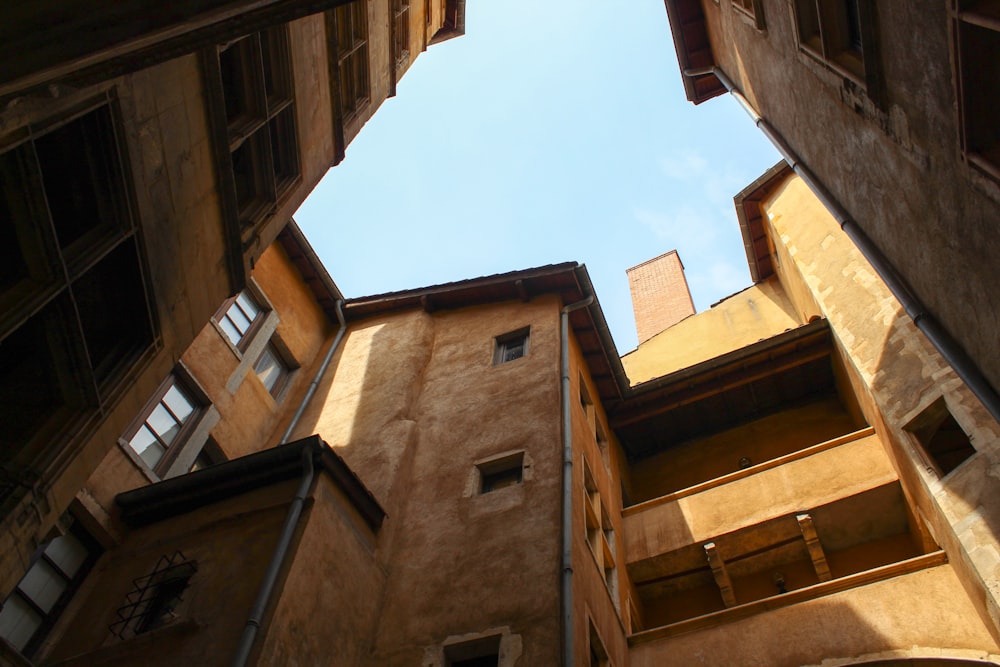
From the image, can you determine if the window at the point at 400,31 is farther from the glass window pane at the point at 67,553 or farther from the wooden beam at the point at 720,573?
the wooden beam at the point at 720,573

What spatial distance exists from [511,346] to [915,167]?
10823 mm

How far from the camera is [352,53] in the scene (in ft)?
40.2

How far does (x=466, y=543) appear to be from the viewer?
11.3 m

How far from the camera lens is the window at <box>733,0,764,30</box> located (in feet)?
32.6

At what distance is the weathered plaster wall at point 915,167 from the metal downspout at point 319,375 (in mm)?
10135

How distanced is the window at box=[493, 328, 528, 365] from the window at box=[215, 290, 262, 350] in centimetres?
521

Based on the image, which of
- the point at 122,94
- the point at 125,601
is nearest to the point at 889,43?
the point at 122,94

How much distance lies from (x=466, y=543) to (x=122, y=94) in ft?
25.2

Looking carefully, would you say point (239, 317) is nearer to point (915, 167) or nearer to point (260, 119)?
point (260, 119)

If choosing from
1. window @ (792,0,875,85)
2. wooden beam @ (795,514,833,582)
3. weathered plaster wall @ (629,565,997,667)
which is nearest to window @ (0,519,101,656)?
weathered plaster wall @ (629,565,997,667)

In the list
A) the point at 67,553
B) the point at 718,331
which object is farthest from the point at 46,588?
the point at 718,331

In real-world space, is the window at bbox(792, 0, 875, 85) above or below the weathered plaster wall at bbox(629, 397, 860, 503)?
below

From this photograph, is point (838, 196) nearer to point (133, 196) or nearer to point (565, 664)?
point (565, 664)

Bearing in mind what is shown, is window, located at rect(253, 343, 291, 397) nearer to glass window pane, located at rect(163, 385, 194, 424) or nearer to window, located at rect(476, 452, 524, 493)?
glass window pane, located at rect(163, 385, 194, 424)
